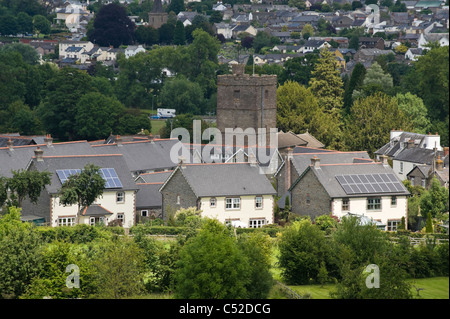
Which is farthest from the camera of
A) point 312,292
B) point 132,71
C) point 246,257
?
point 132,71

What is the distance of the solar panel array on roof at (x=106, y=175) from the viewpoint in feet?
207

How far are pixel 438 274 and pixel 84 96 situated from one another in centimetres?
6846

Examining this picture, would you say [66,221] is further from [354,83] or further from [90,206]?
[354,83]

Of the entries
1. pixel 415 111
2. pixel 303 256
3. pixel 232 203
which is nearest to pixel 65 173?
pixel 232 203

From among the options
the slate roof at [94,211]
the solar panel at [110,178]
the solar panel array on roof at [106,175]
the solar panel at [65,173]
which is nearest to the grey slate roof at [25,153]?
the solar panel at [65,173]

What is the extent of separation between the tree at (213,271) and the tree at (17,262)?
Result: 7.00 m

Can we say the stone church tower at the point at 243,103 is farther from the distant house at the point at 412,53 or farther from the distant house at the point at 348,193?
the distant house at the point at 412,53

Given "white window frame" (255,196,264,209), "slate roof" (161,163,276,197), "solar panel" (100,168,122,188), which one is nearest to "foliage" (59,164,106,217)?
"solar panel" (100,168,122,188)

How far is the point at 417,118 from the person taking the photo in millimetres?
101188

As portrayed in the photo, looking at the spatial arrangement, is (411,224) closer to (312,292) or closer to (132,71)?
(312,292)

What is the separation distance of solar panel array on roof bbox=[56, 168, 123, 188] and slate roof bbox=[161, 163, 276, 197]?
Result: 3.32 m

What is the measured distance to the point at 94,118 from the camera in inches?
4313

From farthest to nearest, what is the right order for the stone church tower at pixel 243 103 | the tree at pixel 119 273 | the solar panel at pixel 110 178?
the stone church tower at pixel 243 103
the solar panel at pixel 110 178
the tree at pixel 119 273
